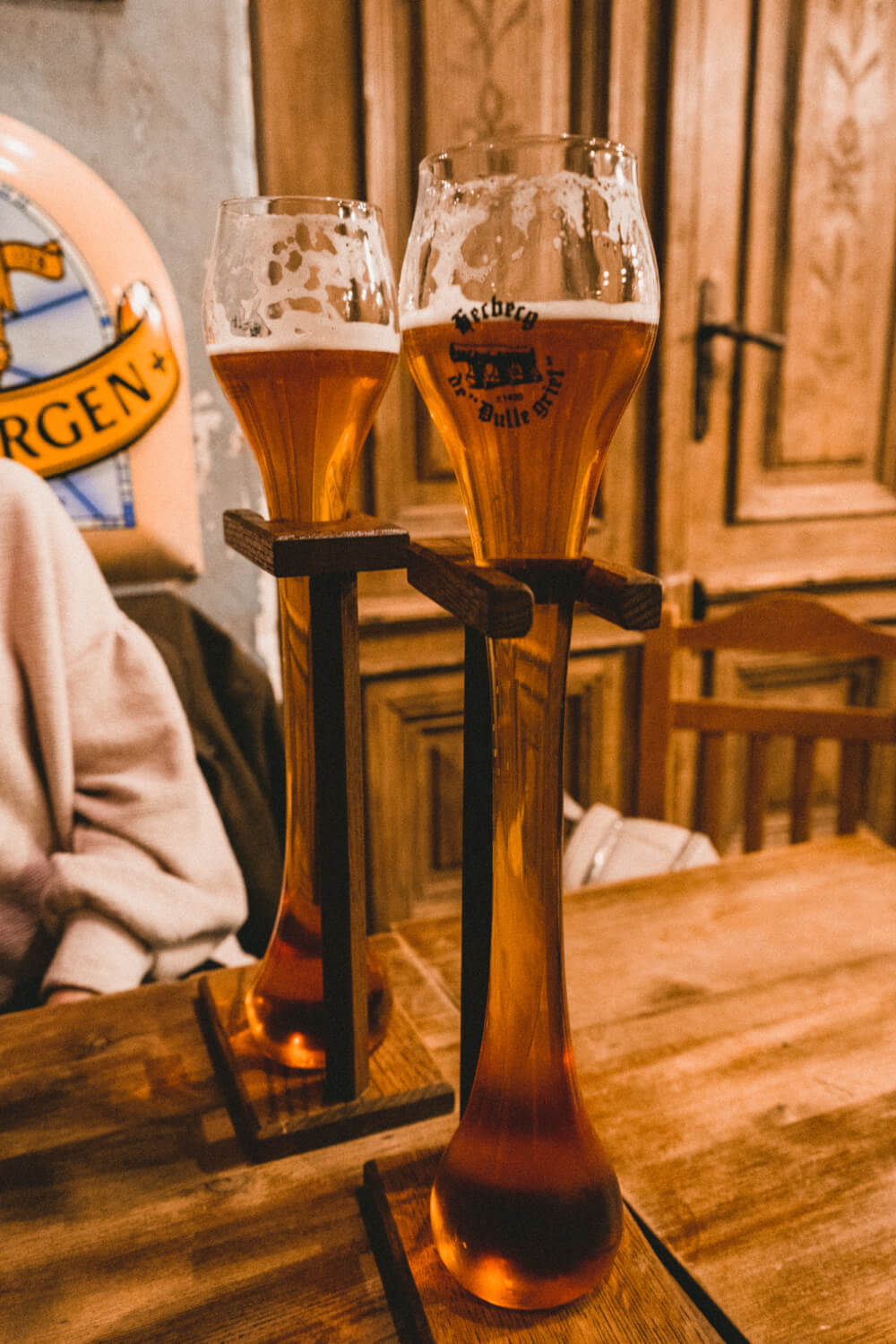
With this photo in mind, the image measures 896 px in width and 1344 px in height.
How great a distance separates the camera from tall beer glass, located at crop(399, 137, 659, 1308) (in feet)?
1.14

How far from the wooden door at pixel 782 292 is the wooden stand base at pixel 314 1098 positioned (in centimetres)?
155

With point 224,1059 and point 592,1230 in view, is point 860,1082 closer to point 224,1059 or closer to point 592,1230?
point 592,1230

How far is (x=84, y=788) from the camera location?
1.07 metres

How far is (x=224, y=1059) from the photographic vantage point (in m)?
0.57

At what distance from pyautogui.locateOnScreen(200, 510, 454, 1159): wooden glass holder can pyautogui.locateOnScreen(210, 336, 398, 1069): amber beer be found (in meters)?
0.02

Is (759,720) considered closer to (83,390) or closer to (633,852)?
(633,852)

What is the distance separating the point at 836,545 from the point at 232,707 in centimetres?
147

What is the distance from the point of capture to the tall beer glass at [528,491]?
0.35m

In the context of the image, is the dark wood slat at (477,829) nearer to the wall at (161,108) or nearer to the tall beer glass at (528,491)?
the tall beer glass at (528,491)

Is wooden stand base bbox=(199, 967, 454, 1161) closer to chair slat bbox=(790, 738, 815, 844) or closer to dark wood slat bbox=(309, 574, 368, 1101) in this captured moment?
dark wood slat bbox=(309, 574, 368, 1101)

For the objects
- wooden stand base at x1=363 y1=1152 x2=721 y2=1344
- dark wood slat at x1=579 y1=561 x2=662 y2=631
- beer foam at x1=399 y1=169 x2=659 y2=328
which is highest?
beer foam at x1=399 y1=169 x2=659 y2=328

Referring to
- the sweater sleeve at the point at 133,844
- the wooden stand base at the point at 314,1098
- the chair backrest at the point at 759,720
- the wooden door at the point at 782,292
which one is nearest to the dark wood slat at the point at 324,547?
the wooden stand base at the point at 314,1098

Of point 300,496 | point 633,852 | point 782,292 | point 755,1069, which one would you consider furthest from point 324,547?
point 782,292

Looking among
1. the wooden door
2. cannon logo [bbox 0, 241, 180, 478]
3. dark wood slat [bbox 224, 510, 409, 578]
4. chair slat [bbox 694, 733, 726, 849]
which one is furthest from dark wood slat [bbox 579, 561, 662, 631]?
the wooden door
